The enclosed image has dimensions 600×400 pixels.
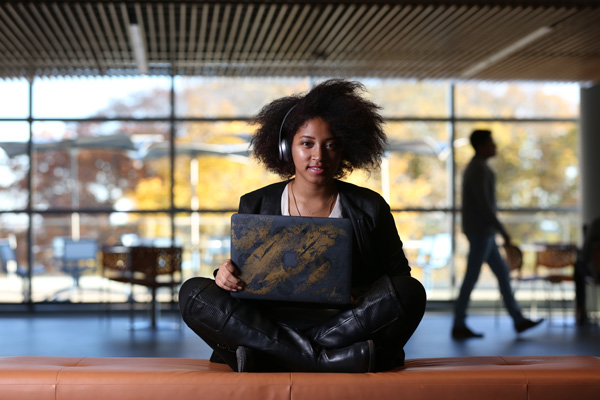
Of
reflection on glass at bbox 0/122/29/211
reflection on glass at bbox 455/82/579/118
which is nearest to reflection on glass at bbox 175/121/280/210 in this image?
reflection on glass at bbox 0/122/29/211

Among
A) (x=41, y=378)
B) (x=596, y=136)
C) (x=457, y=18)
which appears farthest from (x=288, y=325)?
(x=596, y=136)

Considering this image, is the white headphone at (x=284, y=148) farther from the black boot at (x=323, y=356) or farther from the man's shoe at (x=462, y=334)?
the man's shoe at (x=462, y=334)

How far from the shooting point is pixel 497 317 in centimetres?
936

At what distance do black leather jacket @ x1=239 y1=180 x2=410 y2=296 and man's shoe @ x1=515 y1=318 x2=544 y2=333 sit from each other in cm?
493

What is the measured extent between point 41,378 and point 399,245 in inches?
57.8

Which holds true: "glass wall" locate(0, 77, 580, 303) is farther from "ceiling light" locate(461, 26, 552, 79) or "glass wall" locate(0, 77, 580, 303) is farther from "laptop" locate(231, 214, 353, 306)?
"laptop" locate(231, 214, 353, 306)

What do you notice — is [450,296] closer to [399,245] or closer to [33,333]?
[33,333]

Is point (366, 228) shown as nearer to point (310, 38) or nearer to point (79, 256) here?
point (310, 38)

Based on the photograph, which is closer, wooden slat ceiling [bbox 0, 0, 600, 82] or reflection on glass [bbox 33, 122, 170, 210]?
wooden slat ceiling [bbox 0, 0, 600, 82]

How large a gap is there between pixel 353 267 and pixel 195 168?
7494mm

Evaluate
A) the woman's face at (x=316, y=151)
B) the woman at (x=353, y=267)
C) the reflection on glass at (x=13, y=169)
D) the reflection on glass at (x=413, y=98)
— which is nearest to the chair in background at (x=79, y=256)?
the reflection on glass at (x=13, y=169)

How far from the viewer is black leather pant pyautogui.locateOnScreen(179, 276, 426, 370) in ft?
Answer: 8.75

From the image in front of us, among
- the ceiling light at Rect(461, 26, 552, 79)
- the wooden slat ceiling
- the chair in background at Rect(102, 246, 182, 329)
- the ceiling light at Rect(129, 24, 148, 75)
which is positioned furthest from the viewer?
the chair in background at Rect(102, 246, 182, 329)

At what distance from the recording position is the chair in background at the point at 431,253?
409 inches
